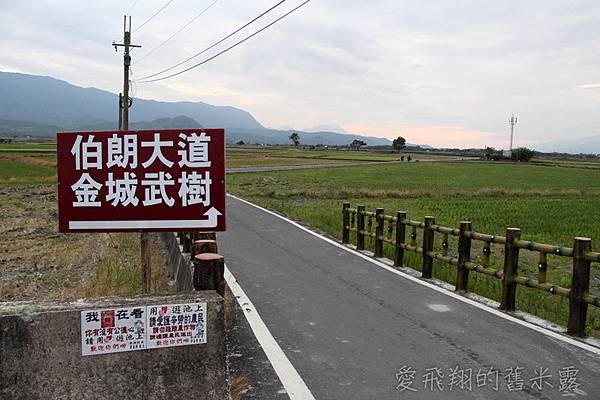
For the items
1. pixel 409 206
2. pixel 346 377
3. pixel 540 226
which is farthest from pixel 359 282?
pixel 409 206

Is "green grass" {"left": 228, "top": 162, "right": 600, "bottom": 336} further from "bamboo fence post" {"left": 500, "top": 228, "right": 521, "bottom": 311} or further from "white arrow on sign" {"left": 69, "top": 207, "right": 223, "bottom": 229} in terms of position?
"white arrow on sign" {"left": 69, "top": 207, "right": 223, "bottom": 229}

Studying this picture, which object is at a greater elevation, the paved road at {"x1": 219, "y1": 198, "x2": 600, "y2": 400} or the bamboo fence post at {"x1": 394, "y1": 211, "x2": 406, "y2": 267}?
the bamboo fence post at {"x1": 394, "y1": 211, "x2": 406, "y2": 267}

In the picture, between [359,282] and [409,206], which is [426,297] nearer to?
[359,282]

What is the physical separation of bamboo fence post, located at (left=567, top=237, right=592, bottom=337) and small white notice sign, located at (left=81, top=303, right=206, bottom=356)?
4.26 m

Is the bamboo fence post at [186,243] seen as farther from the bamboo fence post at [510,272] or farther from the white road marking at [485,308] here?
the bamboo fence post at [510,272]

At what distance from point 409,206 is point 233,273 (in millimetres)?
14237

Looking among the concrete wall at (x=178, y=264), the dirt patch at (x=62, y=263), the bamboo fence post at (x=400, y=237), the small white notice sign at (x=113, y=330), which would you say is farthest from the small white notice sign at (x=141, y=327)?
the bamboo fence post at (x=400, y=237)

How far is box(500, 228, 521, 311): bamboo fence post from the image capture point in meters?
6.68

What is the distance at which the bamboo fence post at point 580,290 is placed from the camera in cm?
573

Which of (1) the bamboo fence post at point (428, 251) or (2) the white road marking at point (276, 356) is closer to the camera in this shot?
(2) the white road marking at point (276, 356)

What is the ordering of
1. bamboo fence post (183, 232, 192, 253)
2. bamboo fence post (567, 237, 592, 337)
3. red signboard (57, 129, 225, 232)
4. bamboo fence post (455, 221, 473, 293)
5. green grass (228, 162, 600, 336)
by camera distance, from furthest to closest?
bamboo fence post (183, 232, 192, 253) < green grass (228, 162, 600, 336) < bamboo fence post (455, 221, 473, 293) < bamboo fence post (567, 237, 592, 337) < red signboard (57, 129, 225, 232)

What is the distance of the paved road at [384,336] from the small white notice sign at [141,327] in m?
1.28

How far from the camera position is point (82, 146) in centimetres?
452

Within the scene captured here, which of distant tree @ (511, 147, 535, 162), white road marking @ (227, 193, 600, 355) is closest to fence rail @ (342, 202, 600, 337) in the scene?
white road marking @ (227, 193, 600, 355)
